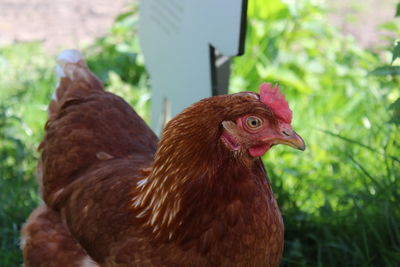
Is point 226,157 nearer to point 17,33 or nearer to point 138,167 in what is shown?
point 138,167

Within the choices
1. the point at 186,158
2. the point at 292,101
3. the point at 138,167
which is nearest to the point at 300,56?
the point at 292,101

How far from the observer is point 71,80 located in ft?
8.40

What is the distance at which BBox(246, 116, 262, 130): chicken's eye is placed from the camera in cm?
163

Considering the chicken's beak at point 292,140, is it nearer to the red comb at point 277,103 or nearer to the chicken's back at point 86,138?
the red comb at point 277,103

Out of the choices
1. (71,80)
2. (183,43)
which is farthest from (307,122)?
(71,80)

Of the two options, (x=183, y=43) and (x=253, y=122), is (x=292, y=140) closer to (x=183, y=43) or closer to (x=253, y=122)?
(x=253, y=122)

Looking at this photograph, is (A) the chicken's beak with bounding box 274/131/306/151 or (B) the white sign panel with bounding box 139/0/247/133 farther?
(B) the white sign panel with bounding box 139/0/247/133

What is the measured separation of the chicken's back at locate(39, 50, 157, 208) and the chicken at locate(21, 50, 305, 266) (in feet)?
0.03

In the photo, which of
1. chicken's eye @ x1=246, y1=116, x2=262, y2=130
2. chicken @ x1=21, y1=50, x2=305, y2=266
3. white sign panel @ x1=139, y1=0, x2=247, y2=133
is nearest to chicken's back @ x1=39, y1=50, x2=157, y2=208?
chicken @ x1=21, y1=50, x2=305, y2=266

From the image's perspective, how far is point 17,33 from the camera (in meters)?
→ 4.75

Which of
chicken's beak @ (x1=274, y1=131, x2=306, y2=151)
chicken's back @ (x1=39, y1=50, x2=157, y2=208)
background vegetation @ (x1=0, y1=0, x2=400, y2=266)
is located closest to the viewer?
chicken's beak @ (x1=274, y1=131, x2=306, y2=151)

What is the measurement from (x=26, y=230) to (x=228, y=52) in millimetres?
1067

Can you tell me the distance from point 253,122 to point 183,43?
1.20 m

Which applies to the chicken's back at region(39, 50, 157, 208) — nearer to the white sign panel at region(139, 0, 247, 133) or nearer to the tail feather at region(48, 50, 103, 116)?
the tail feather at region(48, 50, 103, 116)
